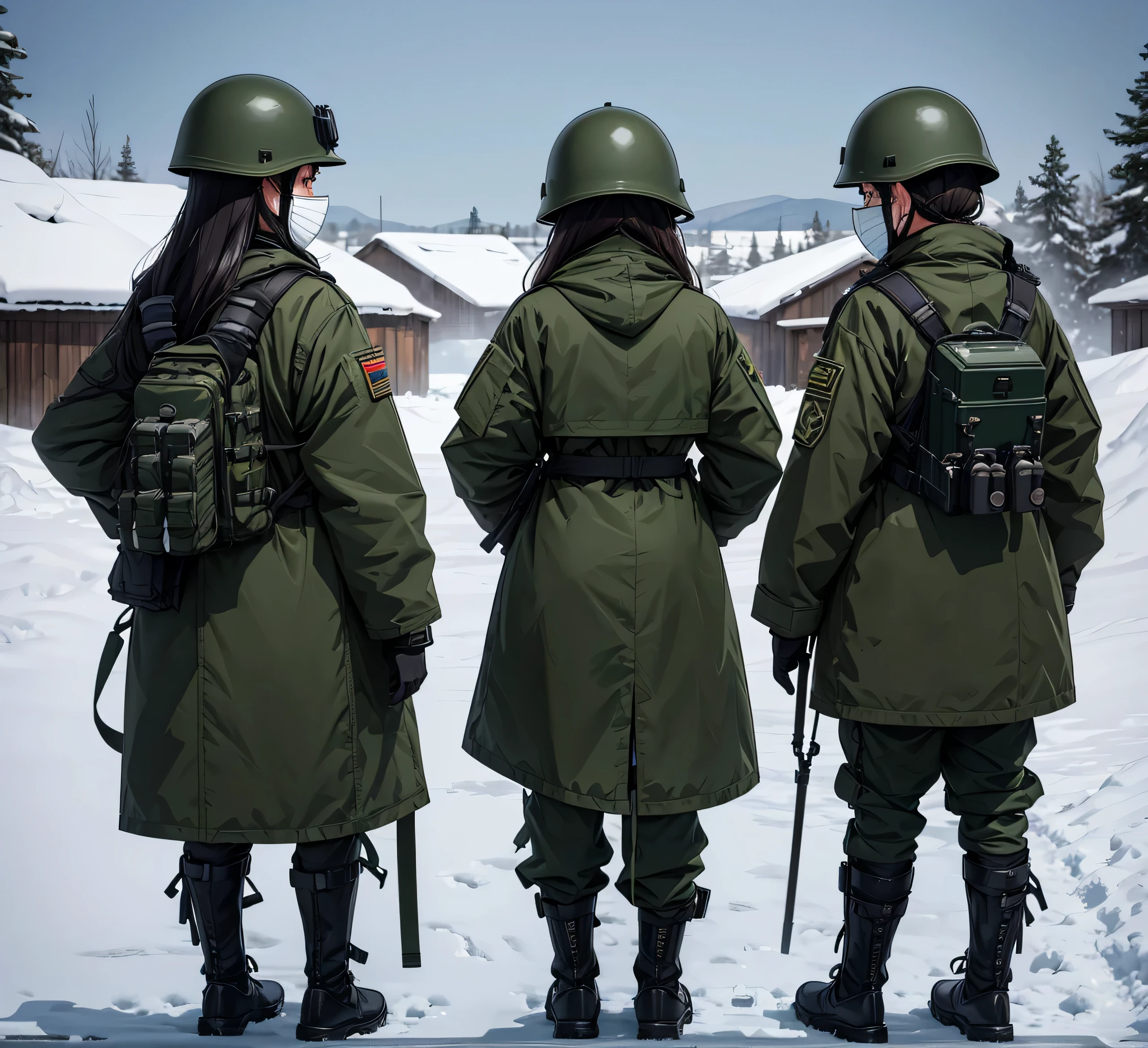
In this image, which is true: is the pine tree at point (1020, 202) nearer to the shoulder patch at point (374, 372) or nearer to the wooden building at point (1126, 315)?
the wooden building at point (1126, 315)

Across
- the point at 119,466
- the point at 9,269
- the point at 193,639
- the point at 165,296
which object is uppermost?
the point at 9,269

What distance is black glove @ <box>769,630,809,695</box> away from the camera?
2.86m

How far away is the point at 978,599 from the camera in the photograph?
2.73 metres

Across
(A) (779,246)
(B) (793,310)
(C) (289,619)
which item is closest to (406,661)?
(C) (289,619)

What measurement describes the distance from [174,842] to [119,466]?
2125 mm

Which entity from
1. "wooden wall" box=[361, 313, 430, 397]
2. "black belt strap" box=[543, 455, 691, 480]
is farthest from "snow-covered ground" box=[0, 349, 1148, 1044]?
"wooden wall" box=[361, 313, 430, 397]

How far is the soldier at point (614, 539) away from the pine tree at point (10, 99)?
21338mm

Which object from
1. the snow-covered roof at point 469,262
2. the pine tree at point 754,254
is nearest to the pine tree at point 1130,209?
the snow-covered roof at point 469,262

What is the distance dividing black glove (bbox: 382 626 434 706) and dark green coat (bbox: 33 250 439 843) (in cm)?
4

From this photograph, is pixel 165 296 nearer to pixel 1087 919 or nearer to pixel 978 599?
pixel 978 599

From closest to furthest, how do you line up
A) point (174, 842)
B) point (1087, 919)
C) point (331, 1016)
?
point (331, 1016), point (1087, 919), point (174, 842)

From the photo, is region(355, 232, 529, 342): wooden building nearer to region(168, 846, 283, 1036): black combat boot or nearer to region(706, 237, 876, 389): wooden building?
region(706, 237, 876, 389): wooden building

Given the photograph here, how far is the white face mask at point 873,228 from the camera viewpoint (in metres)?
2.87

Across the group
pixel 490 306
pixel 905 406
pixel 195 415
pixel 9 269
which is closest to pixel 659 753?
pixel 905 406
